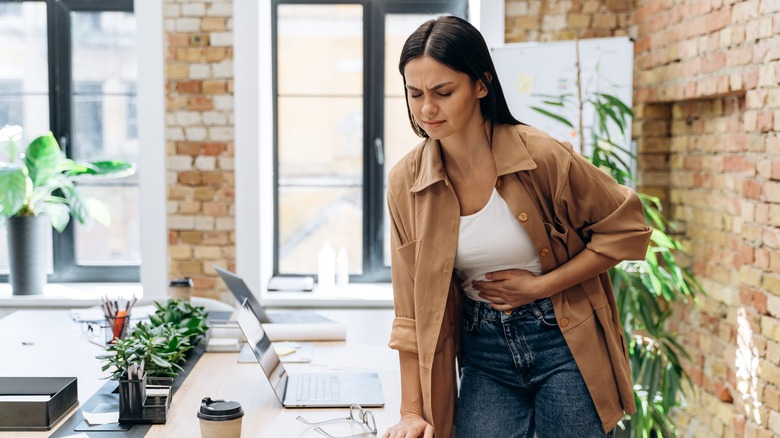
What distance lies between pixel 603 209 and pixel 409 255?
43cm

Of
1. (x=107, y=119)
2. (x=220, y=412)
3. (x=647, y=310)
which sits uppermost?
(x=107, y=119)

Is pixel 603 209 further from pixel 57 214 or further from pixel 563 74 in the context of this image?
pixel 57 214

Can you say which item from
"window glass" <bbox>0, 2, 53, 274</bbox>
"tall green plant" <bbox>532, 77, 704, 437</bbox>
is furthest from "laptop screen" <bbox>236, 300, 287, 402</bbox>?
"window glass" <bbox>0, 2, 53, 274</bbox>

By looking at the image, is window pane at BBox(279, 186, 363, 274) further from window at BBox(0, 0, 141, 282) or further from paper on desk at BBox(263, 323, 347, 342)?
paper on desk at BBox(263, 323, 347, 342)

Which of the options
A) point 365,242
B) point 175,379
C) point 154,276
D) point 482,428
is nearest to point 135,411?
point 175,379

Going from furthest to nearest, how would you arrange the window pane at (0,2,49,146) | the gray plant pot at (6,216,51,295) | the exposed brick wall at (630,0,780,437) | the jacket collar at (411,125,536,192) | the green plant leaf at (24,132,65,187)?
the window pane at (0,2,49,146)
the gray plant pot at (6,216,51,295)
the green plant leaf at (24,132,65,187)
the exposed brick wall at (630,0,780,437)
the jacket collar at (411,125,536,192)

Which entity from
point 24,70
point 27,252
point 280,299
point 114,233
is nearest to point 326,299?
point 280,299

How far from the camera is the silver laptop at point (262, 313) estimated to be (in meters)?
2.54

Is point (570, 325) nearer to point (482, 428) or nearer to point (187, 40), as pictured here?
point (482, 428)

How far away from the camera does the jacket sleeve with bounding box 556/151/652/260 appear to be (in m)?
1.70

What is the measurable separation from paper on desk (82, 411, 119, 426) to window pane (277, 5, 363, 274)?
2.70m

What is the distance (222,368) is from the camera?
2344mm

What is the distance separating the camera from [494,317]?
69.9 inches

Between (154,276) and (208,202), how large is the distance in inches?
18.5
